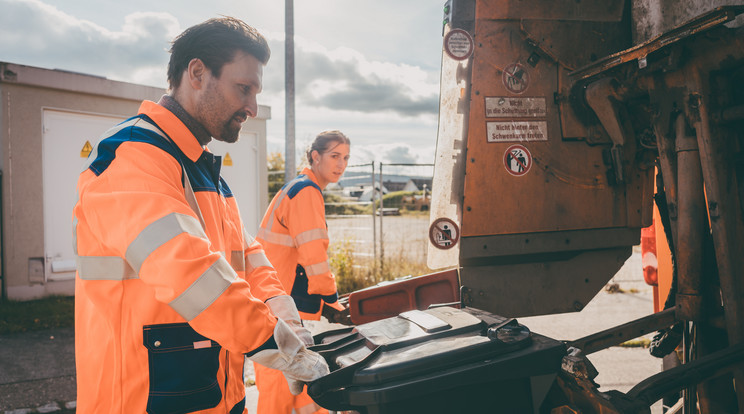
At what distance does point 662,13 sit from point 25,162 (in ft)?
24.9

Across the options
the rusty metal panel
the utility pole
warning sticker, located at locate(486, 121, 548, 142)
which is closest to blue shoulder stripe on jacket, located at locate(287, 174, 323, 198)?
the rusty metal panel

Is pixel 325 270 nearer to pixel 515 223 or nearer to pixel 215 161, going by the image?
pixel 515 223

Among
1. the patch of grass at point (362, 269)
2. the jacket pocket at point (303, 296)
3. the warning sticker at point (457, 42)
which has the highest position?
the warning sticker at point (457, 42)

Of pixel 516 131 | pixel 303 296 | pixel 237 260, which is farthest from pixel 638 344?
pixel 237 260

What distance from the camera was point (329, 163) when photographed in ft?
10.5

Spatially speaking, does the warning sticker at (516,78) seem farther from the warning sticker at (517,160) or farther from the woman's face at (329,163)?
the woman's face at (329,163)

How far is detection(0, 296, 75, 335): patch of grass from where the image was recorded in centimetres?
575

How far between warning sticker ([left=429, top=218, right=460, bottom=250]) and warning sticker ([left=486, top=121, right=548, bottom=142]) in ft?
1.65

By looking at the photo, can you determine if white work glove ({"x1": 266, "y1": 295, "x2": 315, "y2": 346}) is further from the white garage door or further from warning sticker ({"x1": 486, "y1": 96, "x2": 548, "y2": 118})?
the white garage door

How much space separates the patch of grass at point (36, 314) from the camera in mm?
5750

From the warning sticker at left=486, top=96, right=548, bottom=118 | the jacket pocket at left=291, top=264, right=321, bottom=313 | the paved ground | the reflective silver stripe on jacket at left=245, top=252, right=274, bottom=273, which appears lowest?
the paved ground

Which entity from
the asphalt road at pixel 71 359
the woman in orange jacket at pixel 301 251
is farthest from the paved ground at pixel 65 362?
the woman in orange jacket at pixel 301 251

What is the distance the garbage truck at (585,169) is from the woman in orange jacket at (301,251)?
11.7 inches

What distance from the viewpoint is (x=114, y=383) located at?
4.39 ft
